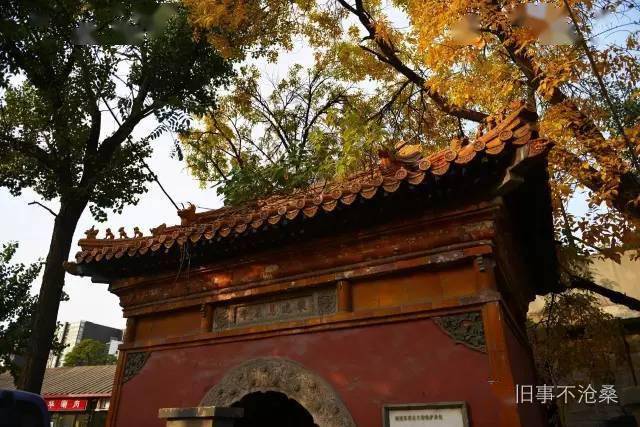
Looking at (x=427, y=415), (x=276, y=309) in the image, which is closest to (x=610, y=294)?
(x=427, y=415)

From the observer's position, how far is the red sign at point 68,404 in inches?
808

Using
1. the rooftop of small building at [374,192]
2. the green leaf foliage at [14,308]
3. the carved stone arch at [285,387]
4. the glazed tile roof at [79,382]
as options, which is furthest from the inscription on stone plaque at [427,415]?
the glazed tile roof at [79,382]

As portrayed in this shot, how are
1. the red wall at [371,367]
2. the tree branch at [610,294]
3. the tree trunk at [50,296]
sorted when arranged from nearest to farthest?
the red wall at [371,367] → the tree branch at [610,294] → the tree trunk at [50,296]

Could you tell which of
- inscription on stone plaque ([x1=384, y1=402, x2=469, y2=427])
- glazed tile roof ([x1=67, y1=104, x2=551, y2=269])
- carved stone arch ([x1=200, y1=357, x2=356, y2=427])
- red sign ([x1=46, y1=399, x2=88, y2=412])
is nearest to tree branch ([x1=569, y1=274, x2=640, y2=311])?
glazed tile roof ([x1=67, y1=104, x2=551, y2=269])

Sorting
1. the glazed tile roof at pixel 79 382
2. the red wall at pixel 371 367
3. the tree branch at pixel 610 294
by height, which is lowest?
the red wall at pixel 371 367

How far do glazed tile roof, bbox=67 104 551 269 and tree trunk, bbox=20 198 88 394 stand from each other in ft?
10.3

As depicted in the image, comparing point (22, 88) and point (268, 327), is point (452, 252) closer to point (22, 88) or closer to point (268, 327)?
point (268, 327)

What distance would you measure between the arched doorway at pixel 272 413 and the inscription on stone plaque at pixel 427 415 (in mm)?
2672

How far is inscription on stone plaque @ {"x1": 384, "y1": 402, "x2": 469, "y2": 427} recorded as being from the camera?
387cm

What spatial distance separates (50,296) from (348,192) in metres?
6.91

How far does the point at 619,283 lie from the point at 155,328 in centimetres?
1522

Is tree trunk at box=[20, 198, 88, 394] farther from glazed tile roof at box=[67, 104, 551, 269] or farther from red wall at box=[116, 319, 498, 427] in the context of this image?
red wall at box=[116, 319, 498, 427]

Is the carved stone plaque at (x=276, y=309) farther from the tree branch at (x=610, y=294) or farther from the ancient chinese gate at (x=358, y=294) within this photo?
the tree branch at (x=610, y=294)

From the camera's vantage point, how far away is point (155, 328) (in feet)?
20.1
